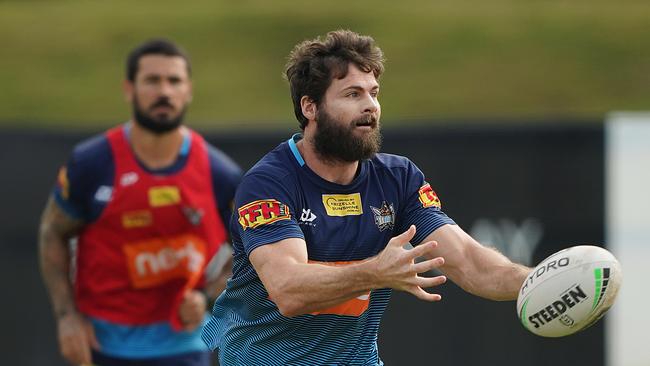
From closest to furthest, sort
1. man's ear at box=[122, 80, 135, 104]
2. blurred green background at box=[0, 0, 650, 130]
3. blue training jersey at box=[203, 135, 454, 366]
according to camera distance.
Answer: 1. blue training jersey at box=[203, 135, 454, 366]
2. man's ear at box=[122, 80, 135, 104]
3. blurred green background at box=[0, 0, 650, 130]

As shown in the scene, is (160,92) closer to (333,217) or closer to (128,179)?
(128,179)

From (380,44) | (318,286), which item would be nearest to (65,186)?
(318,286)

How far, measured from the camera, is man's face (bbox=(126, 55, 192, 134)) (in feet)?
26.7

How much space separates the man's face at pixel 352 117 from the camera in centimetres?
546

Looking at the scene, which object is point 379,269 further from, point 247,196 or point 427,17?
point 427,17

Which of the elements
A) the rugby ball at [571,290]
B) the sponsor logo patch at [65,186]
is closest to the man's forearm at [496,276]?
the rugby ball at [571,290]

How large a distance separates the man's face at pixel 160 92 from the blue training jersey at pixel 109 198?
167 millimetres

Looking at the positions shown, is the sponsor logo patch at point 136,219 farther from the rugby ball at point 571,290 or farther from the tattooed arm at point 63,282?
the rugby ball at point 571,290

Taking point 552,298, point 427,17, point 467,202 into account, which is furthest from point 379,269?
point 427,17

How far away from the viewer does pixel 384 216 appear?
5629 millimetres

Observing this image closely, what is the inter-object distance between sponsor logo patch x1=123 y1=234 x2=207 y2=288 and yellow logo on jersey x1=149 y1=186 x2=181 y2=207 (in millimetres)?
→ 229

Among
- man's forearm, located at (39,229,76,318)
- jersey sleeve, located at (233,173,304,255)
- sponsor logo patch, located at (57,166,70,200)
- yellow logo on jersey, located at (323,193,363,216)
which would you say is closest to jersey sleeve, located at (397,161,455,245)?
yellow logo on jersey, located at (323,193,363,216)

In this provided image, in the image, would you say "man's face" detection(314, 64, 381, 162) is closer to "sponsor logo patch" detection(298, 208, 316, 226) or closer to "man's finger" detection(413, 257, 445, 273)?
"sponsor logo patch" detection(298, 208, 316, 226)

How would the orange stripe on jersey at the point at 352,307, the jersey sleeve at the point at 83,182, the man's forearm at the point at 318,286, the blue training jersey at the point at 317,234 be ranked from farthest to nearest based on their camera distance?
1. the jersey sleeve at the point at 83,182
2. the orange stripe on jersey at the point at 352,307
3. the blue training jersey at the point at 317,234
4. the man's forearm at the point at 318,286
